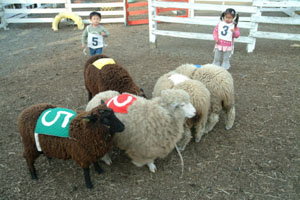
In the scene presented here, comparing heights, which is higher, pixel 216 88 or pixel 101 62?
pixel 101 62

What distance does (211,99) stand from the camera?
153 inches

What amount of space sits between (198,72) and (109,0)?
49.4ft

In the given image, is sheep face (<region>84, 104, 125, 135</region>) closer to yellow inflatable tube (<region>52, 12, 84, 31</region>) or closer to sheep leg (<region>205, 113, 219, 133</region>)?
sheep leg (<region>205, 113, 219, 133</region>)

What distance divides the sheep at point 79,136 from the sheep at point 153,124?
32 centimetres

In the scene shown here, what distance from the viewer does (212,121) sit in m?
3.98

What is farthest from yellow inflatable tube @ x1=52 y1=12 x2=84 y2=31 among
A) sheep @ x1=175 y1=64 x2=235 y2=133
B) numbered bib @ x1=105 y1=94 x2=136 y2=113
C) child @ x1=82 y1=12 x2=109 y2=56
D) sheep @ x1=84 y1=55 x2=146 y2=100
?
numbered bib @ x1=105 y1=94 x2=136 y2=113

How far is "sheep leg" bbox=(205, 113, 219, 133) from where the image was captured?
13.0 ft

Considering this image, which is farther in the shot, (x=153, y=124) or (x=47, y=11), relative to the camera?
(x=47, y=11)

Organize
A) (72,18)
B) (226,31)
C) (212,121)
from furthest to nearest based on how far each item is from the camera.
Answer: (72,18) → (226,31) → (212,121)

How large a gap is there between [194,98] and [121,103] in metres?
1.06

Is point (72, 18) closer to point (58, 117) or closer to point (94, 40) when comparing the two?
point (94, 40)

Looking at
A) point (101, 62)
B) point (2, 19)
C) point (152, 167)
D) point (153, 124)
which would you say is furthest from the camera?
point (2, 19)

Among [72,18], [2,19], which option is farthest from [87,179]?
[2,19]

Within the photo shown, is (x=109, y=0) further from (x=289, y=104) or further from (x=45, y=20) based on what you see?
(x=289, y=104)
